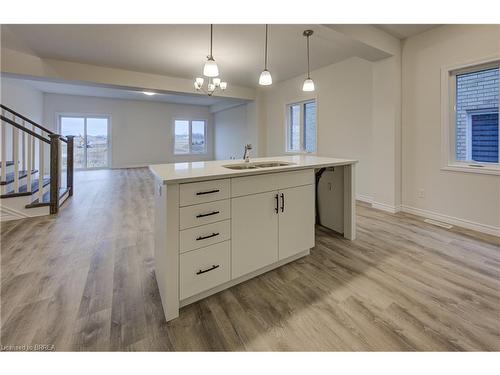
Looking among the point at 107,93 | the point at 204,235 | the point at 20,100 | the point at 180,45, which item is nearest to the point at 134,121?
the point at 107,93

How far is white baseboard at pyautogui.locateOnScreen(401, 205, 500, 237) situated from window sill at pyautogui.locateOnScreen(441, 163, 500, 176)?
2.01 feet

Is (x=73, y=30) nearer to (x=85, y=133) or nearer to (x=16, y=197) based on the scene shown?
(x=16, y=197)

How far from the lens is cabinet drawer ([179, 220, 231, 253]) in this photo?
1.56m

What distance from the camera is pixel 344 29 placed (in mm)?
2820

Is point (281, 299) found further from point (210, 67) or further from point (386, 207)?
point (386, 207)

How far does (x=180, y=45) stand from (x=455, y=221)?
4.61m

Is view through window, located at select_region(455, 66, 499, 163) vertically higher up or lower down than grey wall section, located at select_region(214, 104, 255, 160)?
lower down

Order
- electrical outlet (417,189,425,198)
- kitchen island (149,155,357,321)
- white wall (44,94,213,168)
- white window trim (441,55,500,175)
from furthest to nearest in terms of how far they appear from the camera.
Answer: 1. white wall (44,94,213,168)
2. electrical outlet (417,189,425,198)
3. white window trim (441,55,500,175)
4. kitchen island (149,155,357,321)

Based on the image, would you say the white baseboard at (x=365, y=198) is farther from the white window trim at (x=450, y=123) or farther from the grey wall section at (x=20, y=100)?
the grey wall section at (x=20, y=100)

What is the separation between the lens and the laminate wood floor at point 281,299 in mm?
1354

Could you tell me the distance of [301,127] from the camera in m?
5.84

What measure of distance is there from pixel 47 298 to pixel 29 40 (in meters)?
4.08

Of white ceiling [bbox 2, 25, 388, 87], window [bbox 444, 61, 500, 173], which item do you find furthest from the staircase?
window [bbox 444, 61, 500, 173]

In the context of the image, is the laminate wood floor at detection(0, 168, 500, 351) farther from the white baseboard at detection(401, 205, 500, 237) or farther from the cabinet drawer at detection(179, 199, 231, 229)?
the cabinet drawer at detection(179, 199, 231, 229)
